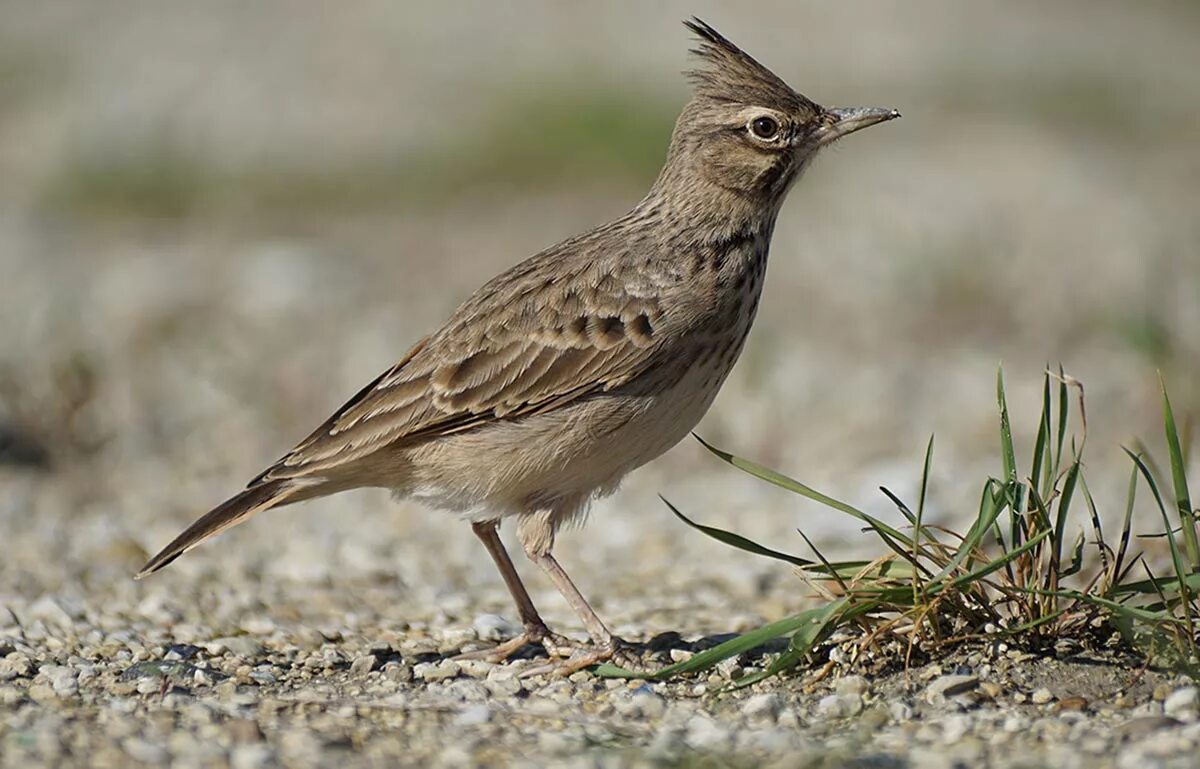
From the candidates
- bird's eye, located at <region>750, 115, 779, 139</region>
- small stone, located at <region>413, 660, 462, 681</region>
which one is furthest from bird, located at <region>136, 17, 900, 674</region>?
small stone, located at <region>413, 660, 462, 681</region>

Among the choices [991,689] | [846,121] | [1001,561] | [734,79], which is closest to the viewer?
[1001,561]

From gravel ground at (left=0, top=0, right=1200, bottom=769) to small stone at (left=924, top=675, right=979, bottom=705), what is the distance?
28 millimetres

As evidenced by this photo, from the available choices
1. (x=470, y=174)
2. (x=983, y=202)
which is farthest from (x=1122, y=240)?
(x=470, y=174)

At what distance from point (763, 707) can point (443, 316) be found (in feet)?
21.2

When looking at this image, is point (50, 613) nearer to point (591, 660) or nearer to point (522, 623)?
point (522, 623)

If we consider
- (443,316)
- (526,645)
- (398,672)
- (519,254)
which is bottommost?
(526,645)

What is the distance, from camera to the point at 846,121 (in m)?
6.25

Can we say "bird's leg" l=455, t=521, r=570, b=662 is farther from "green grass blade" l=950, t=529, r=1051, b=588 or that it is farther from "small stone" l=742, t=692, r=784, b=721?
"green grass blade" l=950, t=529, r=1051, b=588

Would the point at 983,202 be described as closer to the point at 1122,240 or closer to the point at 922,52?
the point at 1122,240

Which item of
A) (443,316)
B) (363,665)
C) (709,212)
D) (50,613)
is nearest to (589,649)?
(363,665)

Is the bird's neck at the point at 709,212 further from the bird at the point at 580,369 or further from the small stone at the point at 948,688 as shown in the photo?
the small stone at the point at 948,688

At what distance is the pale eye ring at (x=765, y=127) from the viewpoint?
6.24m

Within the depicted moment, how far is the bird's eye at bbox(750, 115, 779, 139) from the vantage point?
6242 millimetres

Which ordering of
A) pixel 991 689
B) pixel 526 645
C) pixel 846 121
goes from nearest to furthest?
pixel 991 689
pixel 526 645
pixel 846 121
